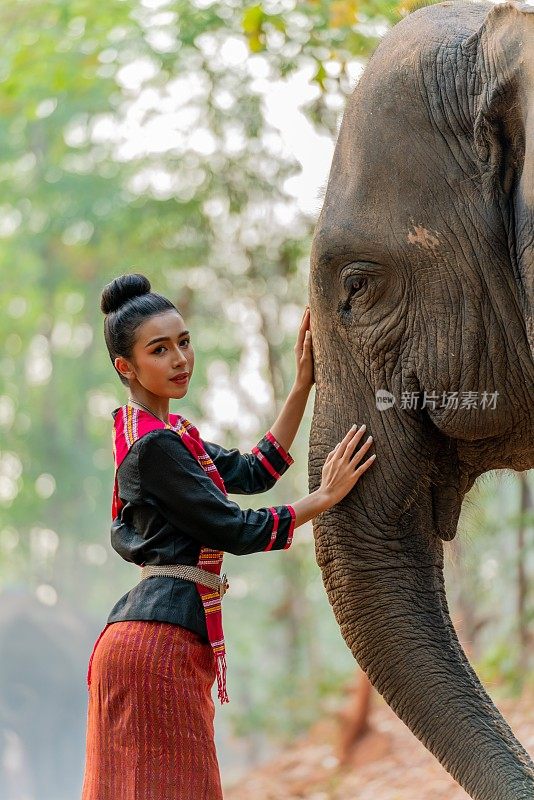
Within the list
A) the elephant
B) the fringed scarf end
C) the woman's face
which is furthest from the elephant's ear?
the fringed scarf end

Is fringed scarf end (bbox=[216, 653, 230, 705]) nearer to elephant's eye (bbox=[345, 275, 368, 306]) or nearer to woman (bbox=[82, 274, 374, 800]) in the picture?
woman (bbox=[82, 274, 374, 800])

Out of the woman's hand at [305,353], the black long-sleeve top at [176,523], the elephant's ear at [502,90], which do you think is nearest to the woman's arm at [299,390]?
the woman's hand at [305,353]

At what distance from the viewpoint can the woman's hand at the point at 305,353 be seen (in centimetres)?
285

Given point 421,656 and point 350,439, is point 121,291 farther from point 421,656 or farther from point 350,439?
point 421,656

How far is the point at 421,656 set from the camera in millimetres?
2576

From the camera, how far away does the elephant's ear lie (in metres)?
2.24

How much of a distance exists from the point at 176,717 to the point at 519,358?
102 centimetres

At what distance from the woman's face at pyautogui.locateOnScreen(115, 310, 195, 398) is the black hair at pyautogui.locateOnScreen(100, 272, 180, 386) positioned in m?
0.02

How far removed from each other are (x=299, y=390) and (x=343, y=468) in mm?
432

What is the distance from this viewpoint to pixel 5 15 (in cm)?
770

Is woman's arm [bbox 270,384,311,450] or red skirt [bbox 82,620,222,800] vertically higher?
woman's arm [bbox 270,384,311,450]

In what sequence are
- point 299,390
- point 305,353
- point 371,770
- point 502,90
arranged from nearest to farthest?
point 502,90, point 305,353, point 299,390, point 371,770

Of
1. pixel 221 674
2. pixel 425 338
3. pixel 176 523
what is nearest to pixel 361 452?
pixel 425 338

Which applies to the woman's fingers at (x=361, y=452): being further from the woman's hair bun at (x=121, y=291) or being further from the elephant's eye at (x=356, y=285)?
the woman's hair bun at (x=121, y=291)
